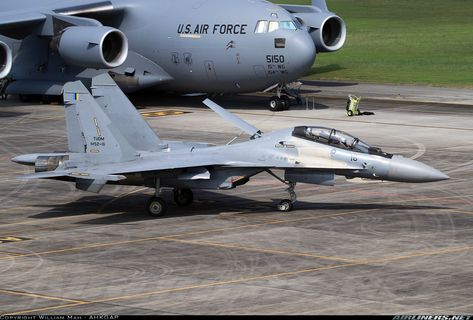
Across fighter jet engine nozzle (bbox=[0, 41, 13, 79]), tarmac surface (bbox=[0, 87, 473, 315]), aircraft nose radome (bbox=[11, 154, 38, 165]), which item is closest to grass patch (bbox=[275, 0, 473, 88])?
fighter jet engine nozzle (bbox=[0, 41, 13, 79])

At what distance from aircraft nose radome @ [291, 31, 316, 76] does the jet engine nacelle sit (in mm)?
6139

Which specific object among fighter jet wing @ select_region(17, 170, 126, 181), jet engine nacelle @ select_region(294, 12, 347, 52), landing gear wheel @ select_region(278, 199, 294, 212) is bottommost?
landing gear wheel @ select_region(278, 199, 294, 212)

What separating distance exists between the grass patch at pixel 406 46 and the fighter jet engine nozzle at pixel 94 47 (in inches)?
634

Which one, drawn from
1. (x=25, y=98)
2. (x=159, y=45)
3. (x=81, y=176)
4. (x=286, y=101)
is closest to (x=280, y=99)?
(x=286, y=101)

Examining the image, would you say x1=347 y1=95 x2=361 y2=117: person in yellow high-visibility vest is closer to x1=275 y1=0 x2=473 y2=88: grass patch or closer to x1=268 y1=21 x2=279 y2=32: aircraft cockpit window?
x1=268 y1=21 x2=279 y2=32: aircraft cockpit window

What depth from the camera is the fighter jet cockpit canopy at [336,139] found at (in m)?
28.7

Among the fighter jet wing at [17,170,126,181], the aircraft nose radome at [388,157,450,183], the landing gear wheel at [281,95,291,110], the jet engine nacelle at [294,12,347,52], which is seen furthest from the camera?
the jet engine nacelle at [294,12,347,52]

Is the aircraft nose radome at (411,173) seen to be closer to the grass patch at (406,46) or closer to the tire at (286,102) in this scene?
the tire at (286,102)

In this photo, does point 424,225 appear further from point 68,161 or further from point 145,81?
point 145,81

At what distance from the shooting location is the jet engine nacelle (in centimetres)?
5672

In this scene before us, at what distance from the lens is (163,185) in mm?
29625

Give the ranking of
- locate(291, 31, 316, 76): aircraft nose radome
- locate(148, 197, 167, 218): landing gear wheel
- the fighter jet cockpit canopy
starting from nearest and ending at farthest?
the fighter jet cockpit canopy
locate(148, 197, 167, 218): landing gear wheel
locate(291, 31, 316, 76): aircraft nose radome

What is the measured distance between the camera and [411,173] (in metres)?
28.0

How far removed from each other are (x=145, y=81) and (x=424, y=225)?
27.4 m
